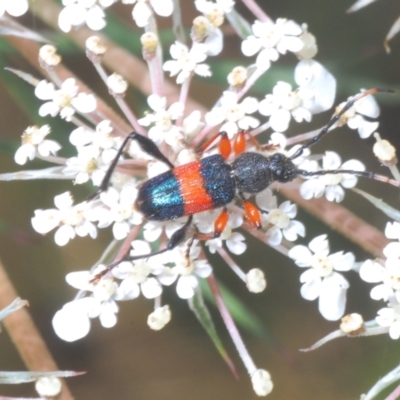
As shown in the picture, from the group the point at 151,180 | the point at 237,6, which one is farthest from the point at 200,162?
the point at 237,6

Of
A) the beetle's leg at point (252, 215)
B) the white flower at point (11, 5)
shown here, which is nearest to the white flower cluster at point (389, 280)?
the beetle's leg at point (252, 215)

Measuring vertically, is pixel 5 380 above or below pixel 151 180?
below

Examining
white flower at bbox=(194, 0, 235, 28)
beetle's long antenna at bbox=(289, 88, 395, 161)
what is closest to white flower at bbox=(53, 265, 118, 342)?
beetle's long antenna at bbox=(289, 88, 395, 161)

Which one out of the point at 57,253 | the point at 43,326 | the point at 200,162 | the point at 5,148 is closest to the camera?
the point at 200,162

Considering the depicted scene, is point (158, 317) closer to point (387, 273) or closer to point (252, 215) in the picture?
point (252, 215)

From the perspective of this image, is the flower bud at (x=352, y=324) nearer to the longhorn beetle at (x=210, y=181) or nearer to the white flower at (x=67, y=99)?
the longhorn beetle at (x=210, y=181)

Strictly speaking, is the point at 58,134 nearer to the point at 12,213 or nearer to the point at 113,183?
the point at 12,213
